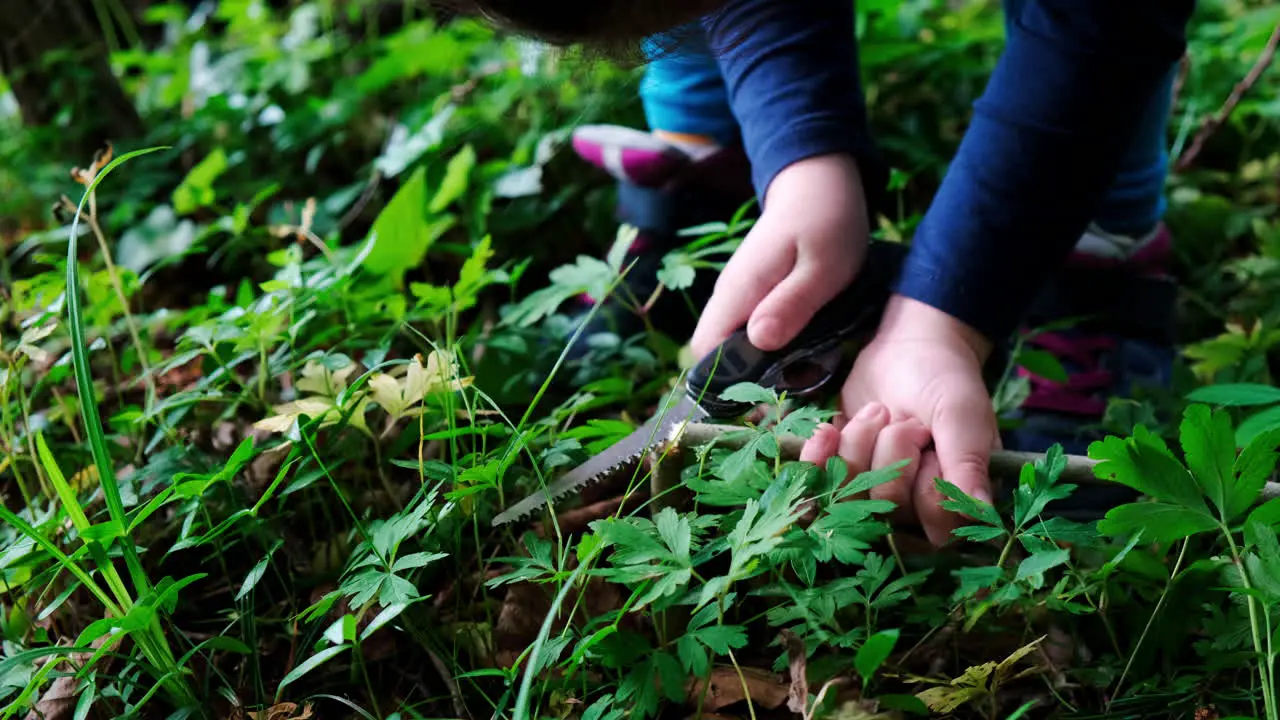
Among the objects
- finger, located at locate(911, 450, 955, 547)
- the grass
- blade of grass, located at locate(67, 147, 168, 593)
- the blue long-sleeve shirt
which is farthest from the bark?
finger, located at locate(911, 450, 955, 547)

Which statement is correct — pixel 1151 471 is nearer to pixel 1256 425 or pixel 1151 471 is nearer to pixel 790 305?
pixel 1256 425

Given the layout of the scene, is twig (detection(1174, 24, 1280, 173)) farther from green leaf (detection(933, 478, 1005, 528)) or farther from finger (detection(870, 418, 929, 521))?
green leaf (detection(933, 478, 1005, 528))

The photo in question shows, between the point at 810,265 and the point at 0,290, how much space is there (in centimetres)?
115

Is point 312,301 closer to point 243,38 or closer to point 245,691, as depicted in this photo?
point 245,691

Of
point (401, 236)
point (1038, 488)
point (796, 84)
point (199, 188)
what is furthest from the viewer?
point (199, 188)

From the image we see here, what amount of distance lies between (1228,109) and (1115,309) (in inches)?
26.8

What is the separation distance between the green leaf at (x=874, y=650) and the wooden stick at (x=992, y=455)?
0.67ft

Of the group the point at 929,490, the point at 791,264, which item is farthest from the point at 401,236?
the point at 929,490

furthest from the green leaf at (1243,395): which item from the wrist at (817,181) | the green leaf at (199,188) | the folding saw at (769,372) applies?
the green leaf at (199,188)

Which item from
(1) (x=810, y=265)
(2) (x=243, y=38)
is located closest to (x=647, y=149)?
(1) (x=810, y=265)

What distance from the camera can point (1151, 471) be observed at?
785mm

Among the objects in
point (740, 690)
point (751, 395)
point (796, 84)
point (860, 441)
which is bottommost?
point (740, 690)

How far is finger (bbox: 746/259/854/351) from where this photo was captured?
1096 millimetres

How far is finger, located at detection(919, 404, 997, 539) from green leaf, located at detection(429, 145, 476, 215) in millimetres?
981
